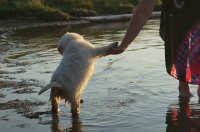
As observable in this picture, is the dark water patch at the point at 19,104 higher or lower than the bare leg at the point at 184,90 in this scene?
lower

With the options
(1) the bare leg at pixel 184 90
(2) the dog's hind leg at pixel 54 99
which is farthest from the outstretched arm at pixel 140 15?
(1) the bare leg at pixel 184 90

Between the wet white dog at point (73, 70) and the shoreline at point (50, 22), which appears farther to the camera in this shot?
the shoreline at point (50, 22)

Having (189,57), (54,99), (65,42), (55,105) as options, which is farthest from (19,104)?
(189,57)

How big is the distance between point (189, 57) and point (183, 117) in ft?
3.99

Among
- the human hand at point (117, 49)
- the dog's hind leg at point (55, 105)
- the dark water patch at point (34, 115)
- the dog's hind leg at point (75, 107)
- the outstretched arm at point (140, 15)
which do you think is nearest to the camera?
the outstretched arm at point (140, 15)

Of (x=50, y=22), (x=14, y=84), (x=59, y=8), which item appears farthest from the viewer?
(x=59, y=8)

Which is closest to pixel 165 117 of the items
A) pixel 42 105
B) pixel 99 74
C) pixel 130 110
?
pixel 130 110

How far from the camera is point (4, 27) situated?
711 inches

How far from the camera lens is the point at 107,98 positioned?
6000 millimetres

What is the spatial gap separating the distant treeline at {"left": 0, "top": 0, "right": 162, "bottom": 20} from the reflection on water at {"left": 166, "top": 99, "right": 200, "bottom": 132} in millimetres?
15750

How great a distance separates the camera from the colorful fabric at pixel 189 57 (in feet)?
13.1

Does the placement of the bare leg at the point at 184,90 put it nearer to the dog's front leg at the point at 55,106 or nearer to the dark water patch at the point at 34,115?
the dog's front leg at the point at 55,106

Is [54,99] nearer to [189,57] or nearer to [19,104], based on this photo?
[19,104]

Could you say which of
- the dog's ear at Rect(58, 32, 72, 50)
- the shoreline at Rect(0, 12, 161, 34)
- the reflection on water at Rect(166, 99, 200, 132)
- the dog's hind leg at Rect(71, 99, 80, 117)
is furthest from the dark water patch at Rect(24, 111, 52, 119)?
the shoreline at Rect(0, 12, 161, 34)
